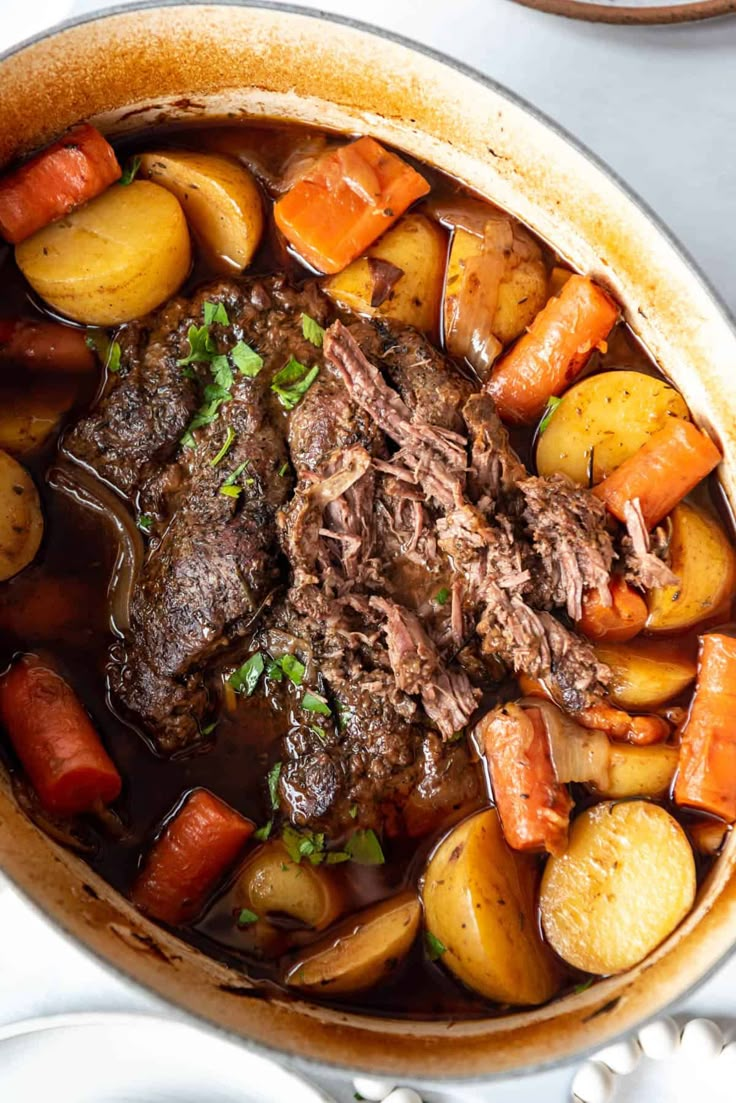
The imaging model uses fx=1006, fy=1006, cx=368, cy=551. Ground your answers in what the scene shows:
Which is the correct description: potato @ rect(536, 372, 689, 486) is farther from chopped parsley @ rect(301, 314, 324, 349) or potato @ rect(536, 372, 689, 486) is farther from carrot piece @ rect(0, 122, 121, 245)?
carrot piece @ rect(0, 122, 121, 245)

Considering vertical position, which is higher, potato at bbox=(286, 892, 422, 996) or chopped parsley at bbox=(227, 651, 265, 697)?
chopped parsley at bbox=(227, 651, 265, 697)

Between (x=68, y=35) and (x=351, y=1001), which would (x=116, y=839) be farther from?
(x=68, y=35)

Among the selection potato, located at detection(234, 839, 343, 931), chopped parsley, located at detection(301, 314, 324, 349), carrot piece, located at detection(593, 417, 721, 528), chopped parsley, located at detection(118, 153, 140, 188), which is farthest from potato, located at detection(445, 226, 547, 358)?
potato, located at detection(234, 839, 343, 931)

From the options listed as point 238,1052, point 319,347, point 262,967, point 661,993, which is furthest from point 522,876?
point 319,347

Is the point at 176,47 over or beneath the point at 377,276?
over

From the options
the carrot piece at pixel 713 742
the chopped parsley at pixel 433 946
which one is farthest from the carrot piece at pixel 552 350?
the chopped parsley at pixel 433 946

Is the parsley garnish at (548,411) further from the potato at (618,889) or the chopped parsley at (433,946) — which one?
the chopped parsley at (433,946)
